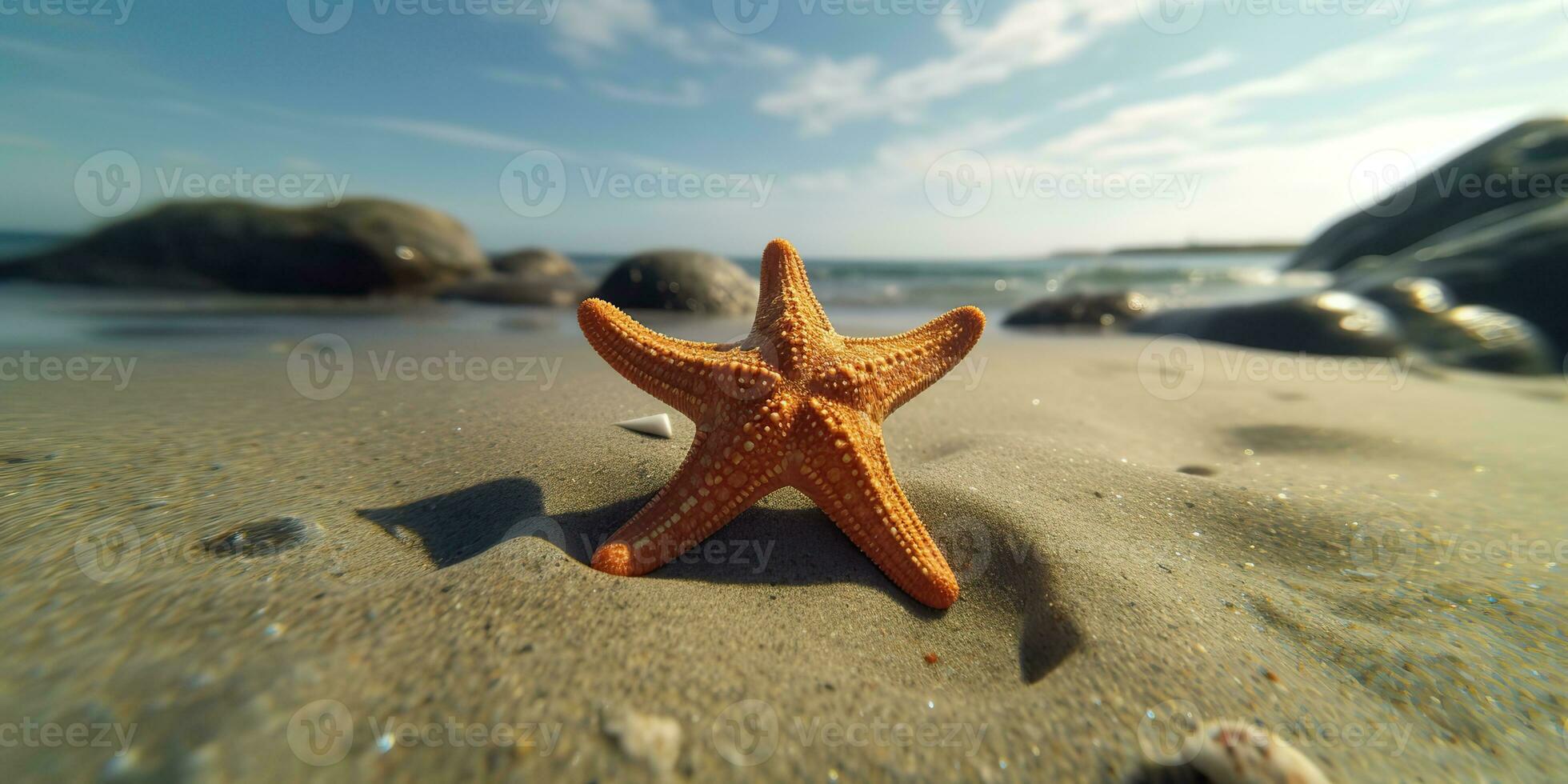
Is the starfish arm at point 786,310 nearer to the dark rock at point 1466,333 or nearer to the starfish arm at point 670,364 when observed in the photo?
the starfish arm at point 670,364

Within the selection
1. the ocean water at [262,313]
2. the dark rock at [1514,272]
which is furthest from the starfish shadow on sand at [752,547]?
the dark rock at [1514,272]

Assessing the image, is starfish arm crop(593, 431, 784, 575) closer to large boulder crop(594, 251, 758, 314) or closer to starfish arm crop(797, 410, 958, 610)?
starfish arm crop(797, 410, 958, 610)

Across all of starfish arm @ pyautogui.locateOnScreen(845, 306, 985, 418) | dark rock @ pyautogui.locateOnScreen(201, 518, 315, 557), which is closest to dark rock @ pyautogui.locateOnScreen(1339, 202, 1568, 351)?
starfish arm @ pyautogui.locateOnScreen(845, 306, 985, 418)

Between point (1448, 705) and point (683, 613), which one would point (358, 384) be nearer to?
point (683, 613)

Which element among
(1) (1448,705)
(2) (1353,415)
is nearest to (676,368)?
(1) (1448,705)

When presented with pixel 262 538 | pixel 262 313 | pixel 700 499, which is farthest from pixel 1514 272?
pixel 262 313

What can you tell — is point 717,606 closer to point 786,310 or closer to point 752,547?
point 752,547

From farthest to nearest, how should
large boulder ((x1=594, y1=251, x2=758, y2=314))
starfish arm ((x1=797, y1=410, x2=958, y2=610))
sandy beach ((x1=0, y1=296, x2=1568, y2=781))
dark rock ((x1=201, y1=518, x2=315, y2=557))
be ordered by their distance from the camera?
large boulder ((x1=594, y1=251, x2=758, y2=314))
starfish arm ((x1=797, y1=410, x2=958, y2=610))
dark rock ((x1=201, y1=518, x2=315, y2=557))
sandy beach ((x1=0, y1=296, x2=1568, y2=781))
